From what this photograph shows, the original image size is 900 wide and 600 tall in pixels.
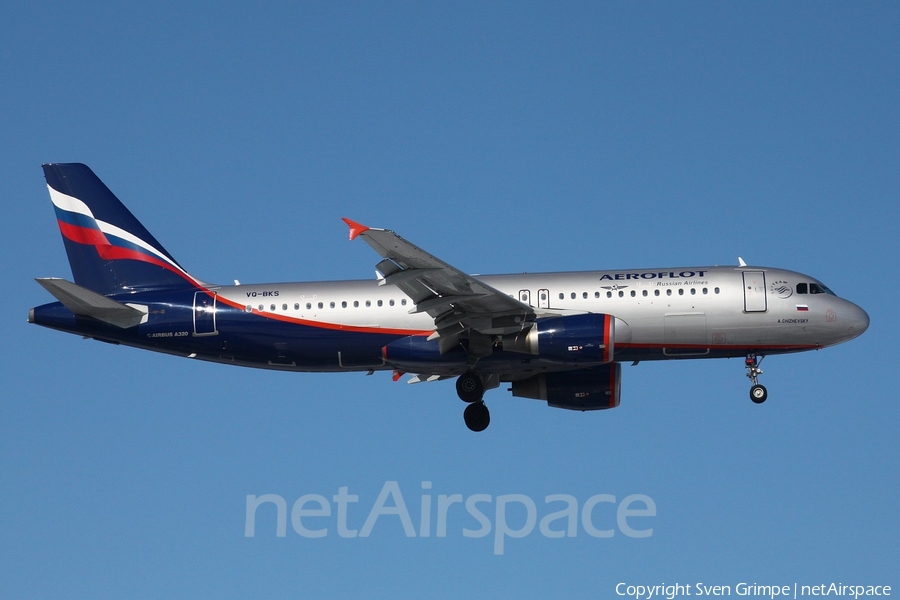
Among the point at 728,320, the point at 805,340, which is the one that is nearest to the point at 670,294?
the point at 728,320

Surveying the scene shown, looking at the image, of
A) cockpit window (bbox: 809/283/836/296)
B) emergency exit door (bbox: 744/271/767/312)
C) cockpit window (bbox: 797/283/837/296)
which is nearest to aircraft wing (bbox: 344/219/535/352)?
emergency exit door (bbox: 744/271/767/312)

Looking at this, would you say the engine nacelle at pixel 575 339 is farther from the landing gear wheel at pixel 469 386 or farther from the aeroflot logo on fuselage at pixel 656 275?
the landing gear wheel at pixel 469 386

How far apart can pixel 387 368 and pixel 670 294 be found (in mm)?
10301

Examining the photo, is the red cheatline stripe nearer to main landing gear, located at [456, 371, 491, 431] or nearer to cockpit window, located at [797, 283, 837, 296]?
main landing gear, located at [456, 371, 491, 431]

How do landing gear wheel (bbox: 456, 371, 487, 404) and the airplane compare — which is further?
landing gear wheel (bbox: 456, 371, 487, 404)

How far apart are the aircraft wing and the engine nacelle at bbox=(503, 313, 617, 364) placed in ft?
2.48

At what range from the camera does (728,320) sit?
39062 mm

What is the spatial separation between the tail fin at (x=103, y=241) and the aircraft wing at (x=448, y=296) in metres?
9.78

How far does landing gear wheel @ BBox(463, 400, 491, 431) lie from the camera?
42.1 meters

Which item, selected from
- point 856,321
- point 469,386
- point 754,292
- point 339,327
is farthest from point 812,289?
point 339,327

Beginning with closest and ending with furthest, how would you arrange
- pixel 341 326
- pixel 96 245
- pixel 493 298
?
pixel 493 298, pixel 341 326, pixel 96 245

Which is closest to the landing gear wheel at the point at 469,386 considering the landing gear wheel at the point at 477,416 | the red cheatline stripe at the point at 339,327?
the landing gear wheel at the point at 477,416

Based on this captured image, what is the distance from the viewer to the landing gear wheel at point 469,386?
40656 millimetres

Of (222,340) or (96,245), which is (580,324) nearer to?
(222,340)
